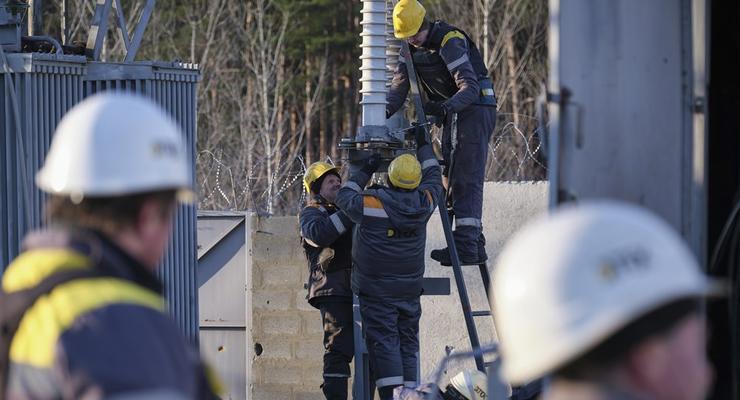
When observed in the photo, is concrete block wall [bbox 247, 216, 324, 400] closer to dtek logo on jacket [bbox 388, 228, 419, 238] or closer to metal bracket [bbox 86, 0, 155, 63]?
dtek logo on jacket [bbox 388, 228, 419, 238]

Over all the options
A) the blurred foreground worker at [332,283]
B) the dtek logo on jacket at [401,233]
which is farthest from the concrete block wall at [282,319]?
the dtek logo on jacket at [401,233]

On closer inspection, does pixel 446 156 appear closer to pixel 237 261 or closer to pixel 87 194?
pixel 237 261

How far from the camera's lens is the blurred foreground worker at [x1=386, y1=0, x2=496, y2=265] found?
8500 mm

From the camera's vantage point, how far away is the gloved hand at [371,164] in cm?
863

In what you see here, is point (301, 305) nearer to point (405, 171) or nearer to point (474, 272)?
point (474, 272)

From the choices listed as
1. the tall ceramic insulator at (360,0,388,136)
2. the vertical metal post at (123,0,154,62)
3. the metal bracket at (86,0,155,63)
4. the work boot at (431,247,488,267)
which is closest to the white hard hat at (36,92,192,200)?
the metal bracket at (86,0,155,63)

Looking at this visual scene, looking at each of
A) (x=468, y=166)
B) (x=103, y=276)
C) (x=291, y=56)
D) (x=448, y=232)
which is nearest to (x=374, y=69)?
(x=468, y=166)

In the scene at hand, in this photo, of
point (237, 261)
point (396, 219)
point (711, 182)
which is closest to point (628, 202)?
point (711, 182)

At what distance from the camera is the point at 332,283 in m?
9.02

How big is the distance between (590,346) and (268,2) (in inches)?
1211

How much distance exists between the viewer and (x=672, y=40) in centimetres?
434

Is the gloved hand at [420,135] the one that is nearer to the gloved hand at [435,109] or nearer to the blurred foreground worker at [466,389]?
the gloved hand at [435,109]

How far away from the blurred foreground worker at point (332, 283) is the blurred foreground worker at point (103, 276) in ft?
20.5

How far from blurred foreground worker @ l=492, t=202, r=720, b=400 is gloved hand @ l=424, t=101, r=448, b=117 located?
6.52m
